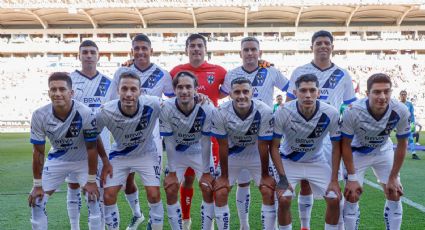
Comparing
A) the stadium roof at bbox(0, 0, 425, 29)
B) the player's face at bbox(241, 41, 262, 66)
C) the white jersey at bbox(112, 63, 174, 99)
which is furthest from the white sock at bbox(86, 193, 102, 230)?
the stadium roof at bbox(0, 0, 425, 29)

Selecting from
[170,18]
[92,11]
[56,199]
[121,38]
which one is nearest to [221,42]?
[170,18]

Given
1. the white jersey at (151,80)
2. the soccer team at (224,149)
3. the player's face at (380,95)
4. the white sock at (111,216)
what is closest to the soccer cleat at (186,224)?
the soccer team at (224,149)

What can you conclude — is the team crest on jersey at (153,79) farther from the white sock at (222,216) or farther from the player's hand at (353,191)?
the player's hand at (353,191)

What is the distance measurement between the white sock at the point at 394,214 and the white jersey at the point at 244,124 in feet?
4.11

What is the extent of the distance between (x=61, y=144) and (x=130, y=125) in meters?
0.70

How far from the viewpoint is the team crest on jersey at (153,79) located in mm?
5031

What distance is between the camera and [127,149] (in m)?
4.21

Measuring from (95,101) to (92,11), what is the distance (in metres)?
38.2

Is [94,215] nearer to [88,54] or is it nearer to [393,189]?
[88,54]

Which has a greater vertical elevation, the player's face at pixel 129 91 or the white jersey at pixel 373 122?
the player's face at pixel 129 91

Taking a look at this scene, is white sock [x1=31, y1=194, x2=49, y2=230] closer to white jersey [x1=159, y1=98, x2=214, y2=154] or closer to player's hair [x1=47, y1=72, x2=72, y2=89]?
player's hair [x1=47, y1=72, x2=72, y2=89]

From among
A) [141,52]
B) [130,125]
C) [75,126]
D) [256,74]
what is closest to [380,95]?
[256,74]

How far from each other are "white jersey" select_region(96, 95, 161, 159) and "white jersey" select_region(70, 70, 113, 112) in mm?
803

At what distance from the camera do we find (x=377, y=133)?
3.93m
